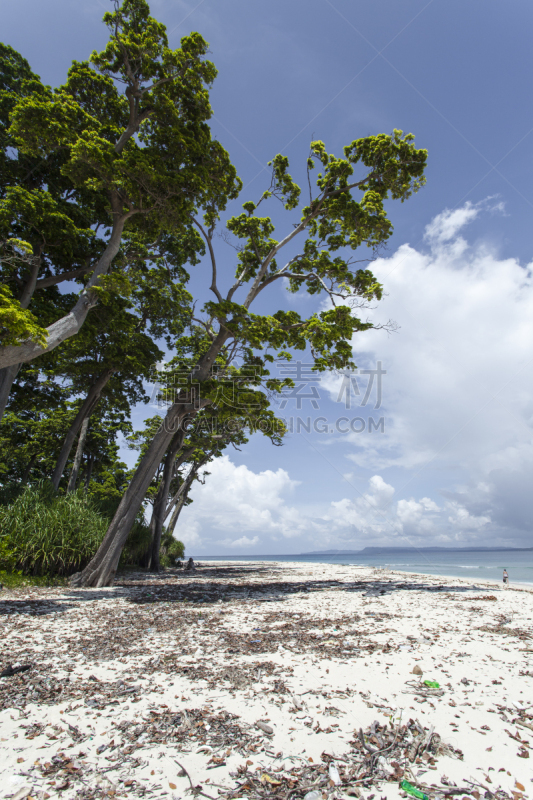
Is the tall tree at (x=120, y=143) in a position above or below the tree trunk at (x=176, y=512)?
above

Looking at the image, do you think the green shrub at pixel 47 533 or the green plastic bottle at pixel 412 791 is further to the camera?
the green shrub at pixel 47 533

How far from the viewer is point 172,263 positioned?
1720 centimetres

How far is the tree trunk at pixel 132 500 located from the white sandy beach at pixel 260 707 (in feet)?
15.1

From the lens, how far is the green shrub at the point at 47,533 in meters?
10.8

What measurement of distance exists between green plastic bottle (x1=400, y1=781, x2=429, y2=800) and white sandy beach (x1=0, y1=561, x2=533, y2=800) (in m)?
0.05

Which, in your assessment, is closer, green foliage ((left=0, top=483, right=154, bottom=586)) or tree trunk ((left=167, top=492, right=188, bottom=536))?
green foliage ((left=0, top=483, right=154, bottom=586))

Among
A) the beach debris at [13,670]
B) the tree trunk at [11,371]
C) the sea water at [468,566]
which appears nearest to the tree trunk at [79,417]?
the tree trunk at [11,371]

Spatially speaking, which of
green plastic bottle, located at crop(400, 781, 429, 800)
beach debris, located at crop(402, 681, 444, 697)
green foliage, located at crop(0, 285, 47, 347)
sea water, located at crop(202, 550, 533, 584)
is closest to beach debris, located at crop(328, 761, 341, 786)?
green plastic bottle, located at crop(400, 781, 429, 800)

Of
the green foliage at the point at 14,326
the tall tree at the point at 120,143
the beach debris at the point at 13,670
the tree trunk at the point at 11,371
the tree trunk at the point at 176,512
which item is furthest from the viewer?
the tree trunk at the point at 176,512

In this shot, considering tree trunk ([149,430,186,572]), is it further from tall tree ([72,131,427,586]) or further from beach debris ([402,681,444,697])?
beach debris ([402,681,444,697])

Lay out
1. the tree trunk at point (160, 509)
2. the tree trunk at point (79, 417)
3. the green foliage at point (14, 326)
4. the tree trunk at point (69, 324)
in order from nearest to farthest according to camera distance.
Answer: the green foliage at point (14, 326), the tree trunk at point (69, 324), the tree trunk at point (79, 417), the tree trunk at point (160, 509)

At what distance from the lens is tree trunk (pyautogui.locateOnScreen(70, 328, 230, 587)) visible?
434 inches

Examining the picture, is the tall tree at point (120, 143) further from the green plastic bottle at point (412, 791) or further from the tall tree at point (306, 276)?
the green plastic bottle at point (412, 791)

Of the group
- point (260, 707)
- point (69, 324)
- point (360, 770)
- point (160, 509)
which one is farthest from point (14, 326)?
point (160, 509)
